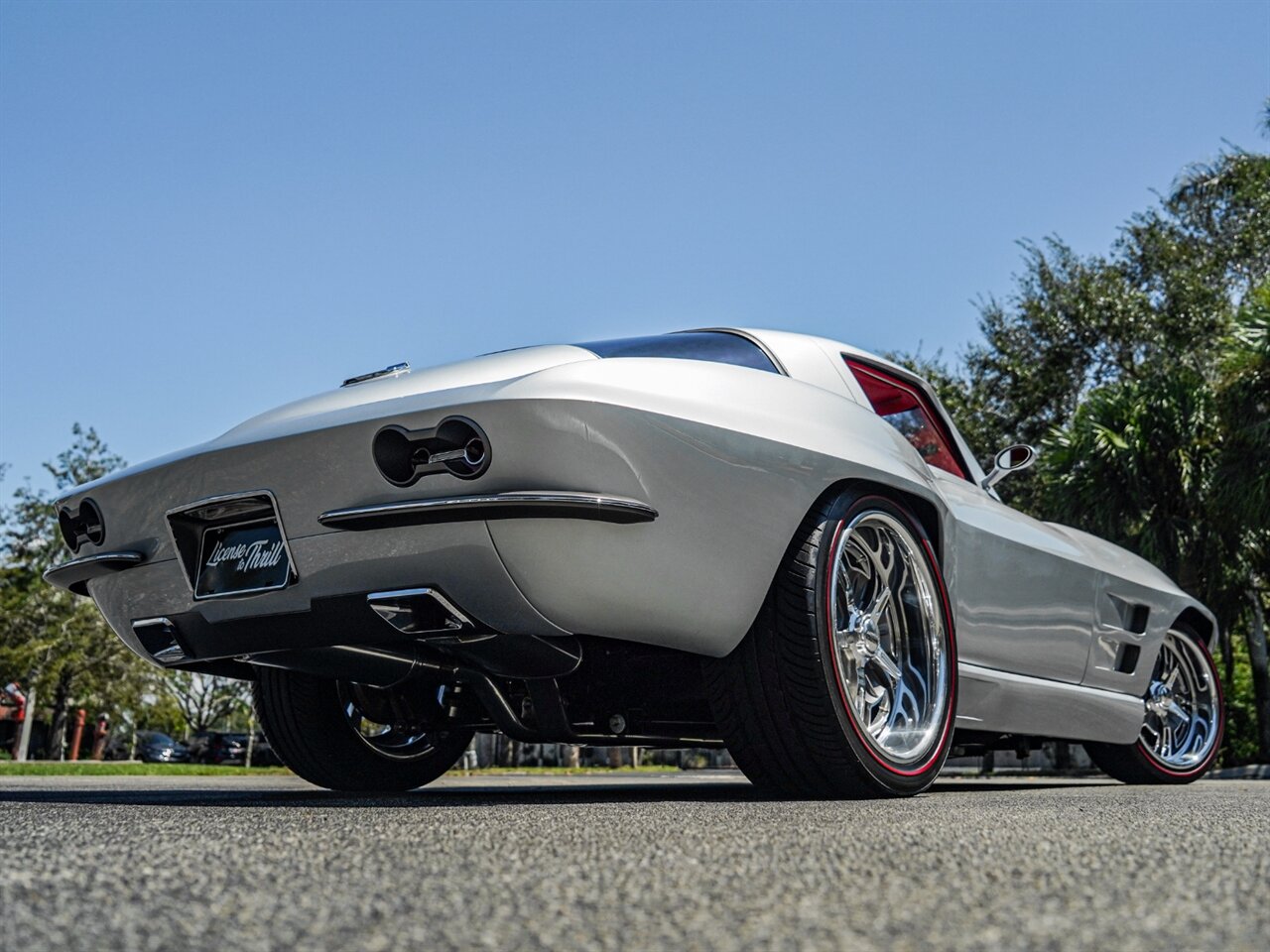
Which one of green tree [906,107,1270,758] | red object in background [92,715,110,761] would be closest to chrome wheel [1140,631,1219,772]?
green tree [906,107,1270,758]

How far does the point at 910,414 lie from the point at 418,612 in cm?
231

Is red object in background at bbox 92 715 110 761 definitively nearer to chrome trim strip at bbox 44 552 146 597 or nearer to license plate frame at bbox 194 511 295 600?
chrome trim strip at bbox 44 552 146 597

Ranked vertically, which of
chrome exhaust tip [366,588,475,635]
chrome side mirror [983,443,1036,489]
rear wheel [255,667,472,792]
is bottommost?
rear wheel [255,667,472,792]

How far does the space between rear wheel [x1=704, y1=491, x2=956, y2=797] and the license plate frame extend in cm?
115

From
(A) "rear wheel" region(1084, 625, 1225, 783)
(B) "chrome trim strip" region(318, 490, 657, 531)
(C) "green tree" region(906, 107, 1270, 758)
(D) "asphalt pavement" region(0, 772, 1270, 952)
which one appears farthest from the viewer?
(C) "green tree" region(906, 107, 1270, 758)

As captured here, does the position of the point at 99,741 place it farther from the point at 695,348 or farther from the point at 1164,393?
the point at 695,348

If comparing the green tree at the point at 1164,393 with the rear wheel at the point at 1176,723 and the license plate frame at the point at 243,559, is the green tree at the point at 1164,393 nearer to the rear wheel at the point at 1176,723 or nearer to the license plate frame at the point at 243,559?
the rear wheel at the point at 1176,723

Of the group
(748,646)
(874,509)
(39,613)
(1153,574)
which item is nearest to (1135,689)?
(1153,574)

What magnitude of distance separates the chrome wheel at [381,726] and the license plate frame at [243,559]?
88 centimetres

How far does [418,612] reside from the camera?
3.00m

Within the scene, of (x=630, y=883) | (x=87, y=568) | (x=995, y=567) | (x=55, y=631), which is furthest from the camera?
(x=55, y=631)

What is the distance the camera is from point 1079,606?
4.88 m

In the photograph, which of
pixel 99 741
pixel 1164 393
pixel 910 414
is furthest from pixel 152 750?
pixel 910 414

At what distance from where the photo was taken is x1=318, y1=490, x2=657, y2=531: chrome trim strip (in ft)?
9.27
